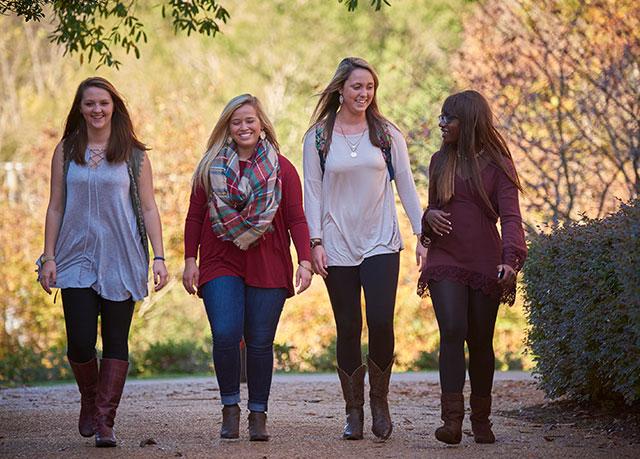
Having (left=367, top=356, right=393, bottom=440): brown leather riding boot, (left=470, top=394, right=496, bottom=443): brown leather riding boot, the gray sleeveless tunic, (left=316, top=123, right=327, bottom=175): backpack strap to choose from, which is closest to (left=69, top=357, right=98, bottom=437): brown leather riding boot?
the gray sleeveless tunic

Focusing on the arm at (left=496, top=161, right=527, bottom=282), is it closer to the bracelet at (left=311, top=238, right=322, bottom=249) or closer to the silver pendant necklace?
the silver pendant necklace

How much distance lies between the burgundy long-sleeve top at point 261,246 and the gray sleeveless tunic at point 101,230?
0.30 m

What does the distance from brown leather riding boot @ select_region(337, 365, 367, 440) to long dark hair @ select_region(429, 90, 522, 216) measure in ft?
3.55

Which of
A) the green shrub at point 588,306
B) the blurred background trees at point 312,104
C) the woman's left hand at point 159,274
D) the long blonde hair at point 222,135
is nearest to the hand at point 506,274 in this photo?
the green shrub at point 588,306

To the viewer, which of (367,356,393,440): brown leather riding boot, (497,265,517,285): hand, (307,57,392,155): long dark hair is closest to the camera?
(497,265,517,285): hand

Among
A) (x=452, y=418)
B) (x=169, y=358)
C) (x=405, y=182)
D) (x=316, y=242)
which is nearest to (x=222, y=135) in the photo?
(x=316, y=242)

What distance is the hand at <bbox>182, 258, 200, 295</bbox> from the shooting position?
22.5 feet

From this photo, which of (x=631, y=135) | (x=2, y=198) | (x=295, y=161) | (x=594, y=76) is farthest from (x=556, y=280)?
(x=295, y=161)

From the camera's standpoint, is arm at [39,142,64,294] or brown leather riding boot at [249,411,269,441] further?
arm at [39,142,64,294]

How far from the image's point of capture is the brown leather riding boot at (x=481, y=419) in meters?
6.85

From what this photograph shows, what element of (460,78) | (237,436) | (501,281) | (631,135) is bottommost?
(237,436)

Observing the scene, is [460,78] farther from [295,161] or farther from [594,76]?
[295,161]

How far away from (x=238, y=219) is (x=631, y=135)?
26.4 ft

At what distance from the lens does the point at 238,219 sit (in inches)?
267
